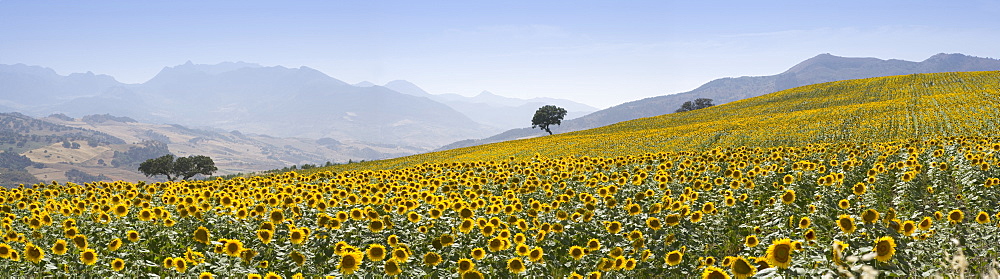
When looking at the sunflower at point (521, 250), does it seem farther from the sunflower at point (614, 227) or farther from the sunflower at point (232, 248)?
the sunflower at point (232, 248)

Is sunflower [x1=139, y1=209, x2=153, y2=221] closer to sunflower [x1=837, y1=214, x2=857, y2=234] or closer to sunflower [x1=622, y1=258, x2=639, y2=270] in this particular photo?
sunflower [x1=622, y1=258, x2=639, y2=270]

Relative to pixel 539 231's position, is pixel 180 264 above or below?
above

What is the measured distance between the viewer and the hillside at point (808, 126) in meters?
33.9

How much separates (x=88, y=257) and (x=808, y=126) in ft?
143

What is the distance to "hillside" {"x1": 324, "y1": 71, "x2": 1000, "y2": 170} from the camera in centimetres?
3395

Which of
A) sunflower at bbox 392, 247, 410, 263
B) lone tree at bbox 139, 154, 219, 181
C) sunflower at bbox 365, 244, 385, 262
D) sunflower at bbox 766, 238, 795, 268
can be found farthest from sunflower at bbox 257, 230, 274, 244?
lone tree at bbox 139, 154, 219, 181

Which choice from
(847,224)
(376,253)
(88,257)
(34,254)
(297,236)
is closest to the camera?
(847,224)

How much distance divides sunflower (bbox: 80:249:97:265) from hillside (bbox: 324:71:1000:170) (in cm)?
2608

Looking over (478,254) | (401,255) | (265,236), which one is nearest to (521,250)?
(478,254)

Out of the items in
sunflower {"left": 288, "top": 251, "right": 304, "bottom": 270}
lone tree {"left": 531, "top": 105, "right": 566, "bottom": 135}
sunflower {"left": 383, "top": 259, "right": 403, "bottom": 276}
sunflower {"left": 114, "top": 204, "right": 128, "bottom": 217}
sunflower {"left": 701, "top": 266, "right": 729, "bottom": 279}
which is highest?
lone tree {"left": 531, "top": 105, "right": 566, "bottom": 135}

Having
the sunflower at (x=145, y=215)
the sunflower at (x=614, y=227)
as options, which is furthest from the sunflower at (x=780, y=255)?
the sunflower at (x=145, y=215)

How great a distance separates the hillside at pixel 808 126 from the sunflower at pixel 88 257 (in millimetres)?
26084

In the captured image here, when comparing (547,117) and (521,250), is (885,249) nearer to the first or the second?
(521,250)

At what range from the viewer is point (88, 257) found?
6930 mm
